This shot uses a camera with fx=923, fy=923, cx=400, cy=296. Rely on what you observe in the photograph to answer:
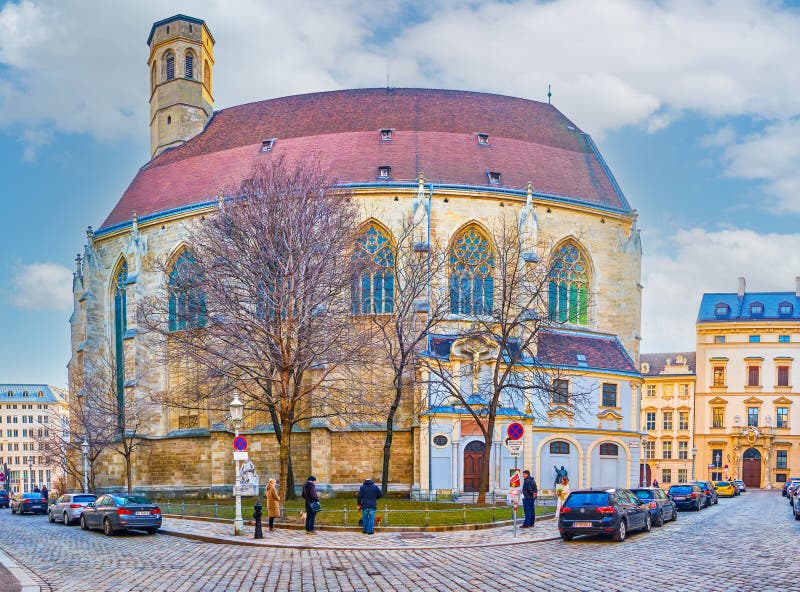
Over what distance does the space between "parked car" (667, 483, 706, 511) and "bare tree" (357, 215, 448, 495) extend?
37.7 ft

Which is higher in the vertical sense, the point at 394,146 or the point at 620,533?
the point at 394,146

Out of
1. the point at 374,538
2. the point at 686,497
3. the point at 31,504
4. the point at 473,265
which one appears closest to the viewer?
the point at 374,538

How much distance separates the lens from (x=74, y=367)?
2286 inches

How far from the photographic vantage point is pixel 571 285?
4916 cm

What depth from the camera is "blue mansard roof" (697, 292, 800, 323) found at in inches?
3155

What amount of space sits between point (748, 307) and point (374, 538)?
6685 centimetres

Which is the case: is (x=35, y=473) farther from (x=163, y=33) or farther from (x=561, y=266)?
(x=561, y=266)

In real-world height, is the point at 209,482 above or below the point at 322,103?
below

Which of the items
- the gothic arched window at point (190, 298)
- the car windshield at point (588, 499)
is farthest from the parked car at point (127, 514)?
the car windshield at point (588, 499)

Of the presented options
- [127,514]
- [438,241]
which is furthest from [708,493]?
[127,514]

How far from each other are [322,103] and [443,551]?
124 ft

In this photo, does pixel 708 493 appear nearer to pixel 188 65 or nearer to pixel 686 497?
pixel 686 497

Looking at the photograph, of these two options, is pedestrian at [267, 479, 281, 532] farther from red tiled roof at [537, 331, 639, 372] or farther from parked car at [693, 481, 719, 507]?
parked car at [693, 481, 719, 507]

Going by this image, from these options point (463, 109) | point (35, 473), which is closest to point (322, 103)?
point (463, 109)
